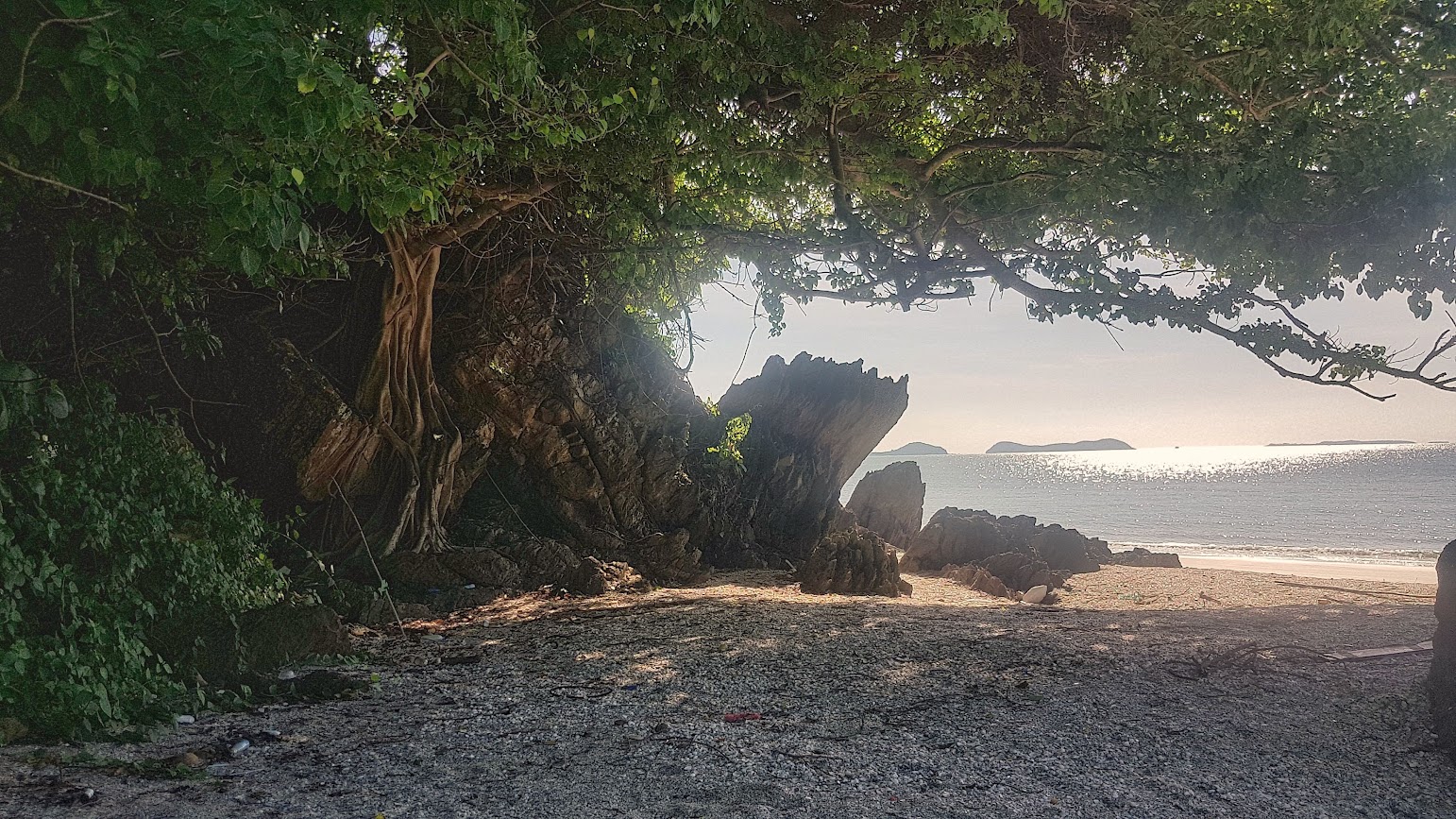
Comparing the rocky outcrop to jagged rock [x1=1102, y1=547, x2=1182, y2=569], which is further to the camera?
jagged rock [x1=1102, y1=547, x2=1182, y2=569]

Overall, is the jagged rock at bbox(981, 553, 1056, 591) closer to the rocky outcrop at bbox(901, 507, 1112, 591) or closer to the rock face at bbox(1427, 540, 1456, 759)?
the rocky outcrop at bbox(901, 507, 1112, 591)

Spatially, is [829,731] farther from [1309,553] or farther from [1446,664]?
[1309,553]

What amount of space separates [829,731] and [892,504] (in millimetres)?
21103

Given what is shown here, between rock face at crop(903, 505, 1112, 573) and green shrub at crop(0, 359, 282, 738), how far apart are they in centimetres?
1438

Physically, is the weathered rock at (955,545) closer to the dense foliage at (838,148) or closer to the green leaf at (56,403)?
the dense foliage at (838,148)

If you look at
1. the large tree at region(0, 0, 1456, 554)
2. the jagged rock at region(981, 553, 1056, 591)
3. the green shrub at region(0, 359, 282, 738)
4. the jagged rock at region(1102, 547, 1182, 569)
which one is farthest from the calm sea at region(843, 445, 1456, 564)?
the green shrub at region(0, 359, 282, 738)

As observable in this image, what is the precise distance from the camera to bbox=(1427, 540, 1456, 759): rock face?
4.26 meters

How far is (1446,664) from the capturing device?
4375 mm

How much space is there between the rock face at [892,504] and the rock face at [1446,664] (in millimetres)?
20217

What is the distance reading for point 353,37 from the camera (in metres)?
4.87

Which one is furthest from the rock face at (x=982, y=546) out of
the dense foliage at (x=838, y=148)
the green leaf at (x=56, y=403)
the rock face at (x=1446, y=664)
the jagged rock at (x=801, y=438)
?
the green leaf at (x=56, y=403)

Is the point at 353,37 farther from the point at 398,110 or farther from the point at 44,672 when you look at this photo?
the point at 44,672

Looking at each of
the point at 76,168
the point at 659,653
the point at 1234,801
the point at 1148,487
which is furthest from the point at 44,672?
the point at 1148,487

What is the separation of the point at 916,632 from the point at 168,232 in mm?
7415
